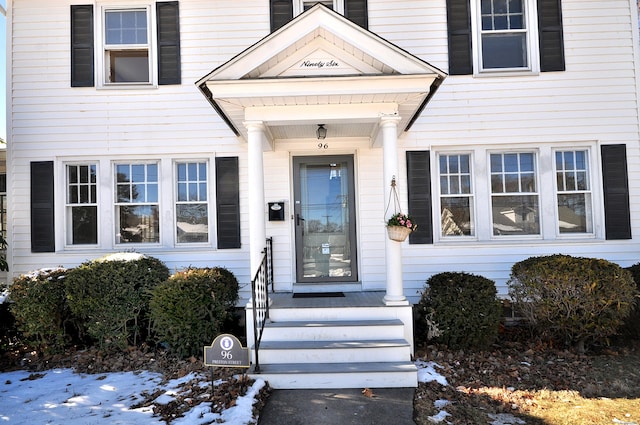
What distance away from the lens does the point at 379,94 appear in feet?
15.4

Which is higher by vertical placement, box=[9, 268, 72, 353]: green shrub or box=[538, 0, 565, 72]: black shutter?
box=[538, 0, 565, 72]: black shutter

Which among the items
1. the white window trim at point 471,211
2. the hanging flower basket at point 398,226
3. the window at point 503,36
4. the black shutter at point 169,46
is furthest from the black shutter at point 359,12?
the hanging flower basket at point 398,226

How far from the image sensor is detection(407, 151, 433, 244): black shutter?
21.4 ft

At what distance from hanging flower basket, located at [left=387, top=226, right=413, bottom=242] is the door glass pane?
1.81 m

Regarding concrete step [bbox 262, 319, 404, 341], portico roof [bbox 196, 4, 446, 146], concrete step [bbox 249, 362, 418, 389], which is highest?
portico roof [bbox 196, 4, 446, 146]

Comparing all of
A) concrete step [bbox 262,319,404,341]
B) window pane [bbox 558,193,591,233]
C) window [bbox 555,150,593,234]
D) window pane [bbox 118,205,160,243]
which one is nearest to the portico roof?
concrete step [bbox 262,319,404,341]

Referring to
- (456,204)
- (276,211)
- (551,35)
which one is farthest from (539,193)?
(276,211)

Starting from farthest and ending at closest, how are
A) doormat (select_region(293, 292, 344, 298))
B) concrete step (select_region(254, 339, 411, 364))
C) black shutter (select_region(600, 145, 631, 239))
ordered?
black shutter (select_region(600, 145, 631, 239)) < doormat (select_region(293, 292, 344, 298)) < concrete step (select_region(254, 339, 411, 364))

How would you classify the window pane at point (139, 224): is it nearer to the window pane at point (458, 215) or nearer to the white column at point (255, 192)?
the white column at point (255, 192)

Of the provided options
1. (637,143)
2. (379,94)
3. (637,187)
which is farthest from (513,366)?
(637,143)

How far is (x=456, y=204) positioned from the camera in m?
6.70

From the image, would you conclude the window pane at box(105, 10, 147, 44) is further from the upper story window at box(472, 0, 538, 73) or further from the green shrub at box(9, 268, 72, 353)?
the upper story window at box(472, 0, 538, 73)

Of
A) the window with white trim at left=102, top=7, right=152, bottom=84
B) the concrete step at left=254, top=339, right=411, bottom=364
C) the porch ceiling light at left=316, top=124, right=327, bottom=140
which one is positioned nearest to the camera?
the concrete step at left=254, top=339, right=411, bottom=364

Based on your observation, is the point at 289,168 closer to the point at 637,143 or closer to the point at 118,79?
the point at 118,79
